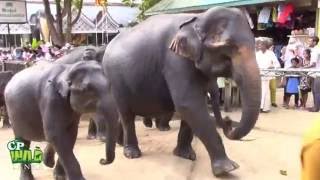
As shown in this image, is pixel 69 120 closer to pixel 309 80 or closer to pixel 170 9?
pixel 309 80

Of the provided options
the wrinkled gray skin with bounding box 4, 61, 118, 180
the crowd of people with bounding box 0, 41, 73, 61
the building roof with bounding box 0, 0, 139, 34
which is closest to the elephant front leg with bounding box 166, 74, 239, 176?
the wrinkled gray skin with bounding box 4, 61, 118, 180

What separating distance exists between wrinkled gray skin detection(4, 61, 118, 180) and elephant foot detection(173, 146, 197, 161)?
1652 millimetres

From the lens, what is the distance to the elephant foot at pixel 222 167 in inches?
187

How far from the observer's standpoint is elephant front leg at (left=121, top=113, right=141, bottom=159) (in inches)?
224

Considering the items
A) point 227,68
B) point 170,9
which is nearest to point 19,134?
point 227,68

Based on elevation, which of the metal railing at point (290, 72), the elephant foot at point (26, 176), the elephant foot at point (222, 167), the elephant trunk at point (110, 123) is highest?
the elephant trunk at point (110, 123)

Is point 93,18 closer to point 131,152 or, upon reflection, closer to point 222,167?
point 131,152

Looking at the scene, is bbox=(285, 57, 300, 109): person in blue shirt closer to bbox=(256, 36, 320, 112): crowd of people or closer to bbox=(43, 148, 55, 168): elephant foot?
bbox=(256, 36, 320, 112): crowd of people

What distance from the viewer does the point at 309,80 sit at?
371 inches

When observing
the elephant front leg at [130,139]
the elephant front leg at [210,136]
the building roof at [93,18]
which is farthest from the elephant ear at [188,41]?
the building roof at [93,18]

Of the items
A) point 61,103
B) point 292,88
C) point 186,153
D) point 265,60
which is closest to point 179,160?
point 186,153

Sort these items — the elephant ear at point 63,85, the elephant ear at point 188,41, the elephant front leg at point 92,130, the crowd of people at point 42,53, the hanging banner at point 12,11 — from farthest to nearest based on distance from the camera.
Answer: the hanging banner at point 12,11 < the crowd of people at point 42,53 < the elephant front leg at point 92,130 < the elephant ear at point 188,41 < the elephant ear at point 63,85

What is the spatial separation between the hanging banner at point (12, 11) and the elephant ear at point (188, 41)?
997 cm

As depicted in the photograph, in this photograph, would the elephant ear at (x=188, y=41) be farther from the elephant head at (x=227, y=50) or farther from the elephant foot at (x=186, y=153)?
the elephant foot at (x=186, y=153)
